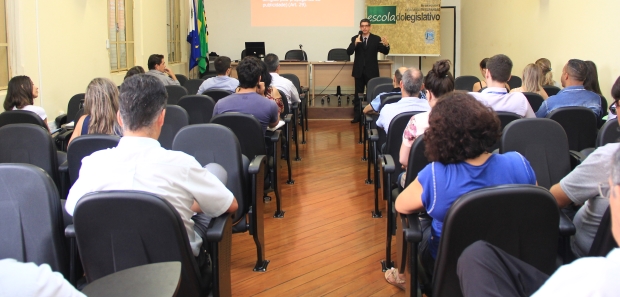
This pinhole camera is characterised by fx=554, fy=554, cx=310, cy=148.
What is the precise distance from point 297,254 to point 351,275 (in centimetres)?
46

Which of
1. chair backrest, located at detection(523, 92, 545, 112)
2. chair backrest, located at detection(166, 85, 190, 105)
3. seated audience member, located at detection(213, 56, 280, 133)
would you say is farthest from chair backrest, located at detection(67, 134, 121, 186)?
chair backrest, located at detection(523, 92, 545, 112)

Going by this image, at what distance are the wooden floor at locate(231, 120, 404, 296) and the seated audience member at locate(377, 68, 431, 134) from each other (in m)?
0.77

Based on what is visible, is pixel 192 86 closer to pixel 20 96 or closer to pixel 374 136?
pixel 20 96

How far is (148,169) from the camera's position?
1.85 meters

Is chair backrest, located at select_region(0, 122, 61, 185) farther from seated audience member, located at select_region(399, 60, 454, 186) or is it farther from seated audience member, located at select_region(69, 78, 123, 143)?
seated audience member, located at select_region(399, 60, 454, 186)

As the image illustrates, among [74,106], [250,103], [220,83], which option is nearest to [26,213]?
[250,103]

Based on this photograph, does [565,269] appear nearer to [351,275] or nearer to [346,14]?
[351,275]

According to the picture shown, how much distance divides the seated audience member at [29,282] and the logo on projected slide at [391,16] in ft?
33.0

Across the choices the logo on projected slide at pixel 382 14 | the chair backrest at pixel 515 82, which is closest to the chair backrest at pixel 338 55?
the logo on projected slide at pixel 382 14

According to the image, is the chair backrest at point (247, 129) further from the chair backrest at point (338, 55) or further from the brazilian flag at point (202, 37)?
the brazilian flag at point (202, 37)

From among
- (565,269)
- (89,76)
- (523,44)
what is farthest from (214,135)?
(523,44)

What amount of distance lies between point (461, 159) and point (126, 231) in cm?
114

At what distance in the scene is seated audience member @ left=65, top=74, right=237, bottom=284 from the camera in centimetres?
185

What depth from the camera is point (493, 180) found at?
6.33 feet
